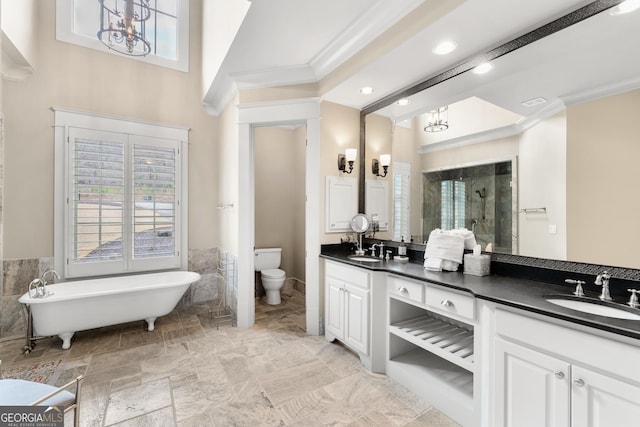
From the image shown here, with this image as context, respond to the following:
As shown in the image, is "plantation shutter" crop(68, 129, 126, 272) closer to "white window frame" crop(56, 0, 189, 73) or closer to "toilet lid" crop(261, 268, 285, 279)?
"white window frame" crop(56, 0, 189, 73)

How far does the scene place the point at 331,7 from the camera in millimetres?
2041

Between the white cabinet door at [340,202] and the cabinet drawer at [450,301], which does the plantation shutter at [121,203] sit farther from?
the cabinet drawer at [450,301]

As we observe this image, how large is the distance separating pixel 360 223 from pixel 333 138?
0.99m

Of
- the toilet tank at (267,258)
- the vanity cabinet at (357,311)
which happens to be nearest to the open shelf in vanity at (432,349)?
the vanity cabinet at (357,311)

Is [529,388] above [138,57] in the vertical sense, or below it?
below

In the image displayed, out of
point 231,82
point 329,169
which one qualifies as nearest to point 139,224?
point 231,82

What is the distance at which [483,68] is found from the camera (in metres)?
2.07

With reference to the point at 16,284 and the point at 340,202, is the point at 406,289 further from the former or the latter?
the point at 16,284

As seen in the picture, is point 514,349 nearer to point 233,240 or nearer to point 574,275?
point 574,275

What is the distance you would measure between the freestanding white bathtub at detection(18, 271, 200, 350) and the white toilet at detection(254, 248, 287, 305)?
99 cm

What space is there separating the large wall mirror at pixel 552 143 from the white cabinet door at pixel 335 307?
3.14 feet

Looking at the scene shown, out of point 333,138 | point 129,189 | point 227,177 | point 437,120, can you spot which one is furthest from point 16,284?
point 437,120

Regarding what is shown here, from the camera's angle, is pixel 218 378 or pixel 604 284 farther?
pixel 218 378

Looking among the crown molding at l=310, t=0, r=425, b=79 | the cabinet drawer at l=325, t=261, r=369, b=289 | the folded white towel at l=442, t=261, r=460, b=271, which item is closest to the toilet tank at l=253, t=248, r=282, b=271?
the cabinet drawer at l=325, t=261, r=369, b=289
